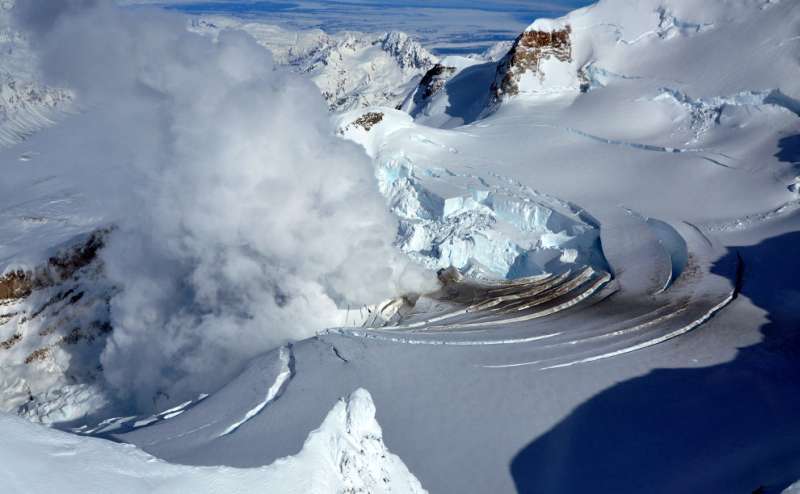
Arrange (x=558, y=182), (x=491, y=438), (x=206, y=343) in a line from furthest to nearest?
(x=558, y=182), (x=206, y=343), (x=491, y=438)

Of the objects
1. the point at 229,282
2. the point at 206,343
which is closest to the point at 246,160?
the point at 229,282

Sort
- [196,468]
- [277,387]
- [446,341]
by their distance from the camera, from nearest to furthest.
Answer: [196,468] → [277,387] → [446,341]

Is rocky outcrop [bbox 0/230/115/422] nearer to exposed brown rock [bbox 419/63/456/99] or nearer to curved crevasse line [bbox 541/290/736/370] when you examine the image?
curved crevasse line [bbox 541/290/736/370]

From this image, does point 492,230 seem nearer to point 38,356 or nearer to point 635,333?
point 635,333

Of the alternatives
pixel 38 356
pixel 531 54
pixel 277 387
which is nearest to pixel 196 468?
pixel 277 387

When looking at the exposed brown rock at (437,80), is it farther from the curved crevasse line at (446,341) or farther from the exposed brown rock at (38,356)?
the curved crevasse line at (446,341)

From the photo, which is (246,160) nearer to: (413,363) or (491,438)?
(413,363)

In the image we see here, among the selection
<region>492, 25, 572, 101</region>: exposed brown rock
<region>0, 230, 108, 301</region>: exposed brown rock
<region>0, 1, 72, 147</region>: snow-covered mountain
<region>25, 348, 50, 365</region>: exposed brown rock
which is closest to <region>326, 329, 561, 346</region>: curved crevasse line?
<region>0, 230, 108, 301</region>: exposed brown rock
